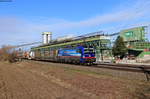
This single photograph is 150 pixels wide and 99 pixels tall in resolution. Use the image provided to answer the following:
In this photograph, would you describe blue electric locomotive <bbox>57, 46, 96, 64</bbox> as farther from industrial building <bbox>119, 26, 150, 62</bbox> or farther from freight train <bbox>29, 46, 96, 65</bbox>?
industrial building <bbox>119, 26, 150, 62</bbox>

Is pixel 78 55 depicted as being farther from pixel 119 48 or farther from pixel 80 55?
pixel 119 48

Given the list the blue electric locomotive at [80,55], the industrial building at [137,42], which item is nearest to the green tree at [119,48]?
the industrial building at [137,42]

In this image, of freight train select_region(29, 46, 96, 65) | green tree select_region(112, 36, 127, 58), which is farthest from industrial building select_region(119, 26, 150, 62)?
freight train select_region(29, 46, 96, 65)

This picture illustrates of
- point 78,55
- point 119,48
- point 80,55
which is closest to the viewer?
point 80,55

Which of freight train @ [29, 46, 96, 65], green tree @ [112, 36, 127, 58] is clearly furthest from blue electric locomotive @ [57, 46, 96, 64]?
green tree @ [112, 36, 127, 58]

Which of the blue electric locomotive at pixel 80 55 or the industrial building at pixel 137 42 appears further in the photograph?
the industrial building at pixel 137 42

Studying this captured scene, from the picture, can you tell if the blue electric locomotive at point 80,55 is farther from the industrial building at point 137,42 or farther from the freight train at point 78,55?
the industrial building at point 137,42

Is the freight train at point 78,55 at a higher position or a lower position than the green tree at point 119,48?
lower

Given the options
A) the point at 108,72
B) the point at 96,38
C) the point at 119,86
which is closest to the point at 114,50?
the point at 96,38

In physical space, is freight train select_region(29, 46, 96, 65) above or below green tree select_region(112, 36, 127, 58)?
below

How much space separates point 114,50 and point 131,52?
30.0 feet

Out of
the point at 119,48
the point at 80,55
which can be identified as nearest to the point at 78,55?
the point at 80,55

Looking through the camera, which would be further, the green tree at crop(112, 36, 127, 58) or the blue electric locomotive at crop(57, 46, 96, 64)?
the green tree at crop(112, 36, 127, 58)

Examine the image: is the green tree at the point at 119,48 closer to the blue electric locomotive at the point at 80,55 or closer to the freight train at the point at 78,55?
the freight train at the point at 78,55
